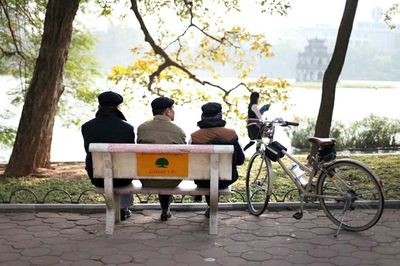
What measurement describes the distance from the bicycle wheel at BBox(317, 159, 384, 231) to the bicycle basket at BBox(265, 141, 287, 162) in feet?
1.80

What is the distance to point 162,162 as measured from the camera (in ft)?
15.1

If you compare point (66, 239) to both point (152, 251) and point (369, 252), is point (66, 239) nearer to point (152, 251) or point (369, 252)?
point (152, 251)

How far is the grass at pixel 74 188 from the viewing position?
5980 millimetres

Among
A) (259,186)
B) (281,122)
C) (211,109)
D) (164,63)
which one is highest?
(164,63)

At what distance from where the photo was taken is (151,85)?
13008 mm

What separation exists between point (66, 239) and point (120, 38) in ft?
92.0

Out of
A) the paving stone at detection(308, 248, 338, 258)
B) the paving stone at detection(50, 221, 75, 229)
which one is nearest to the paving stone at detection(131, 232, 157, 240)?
the paving stone at detection(50, 221, 75, 229)

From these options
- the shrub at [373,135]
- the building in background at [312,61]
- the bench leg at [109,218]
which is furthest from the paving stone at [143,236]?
the building in background at [312,61]

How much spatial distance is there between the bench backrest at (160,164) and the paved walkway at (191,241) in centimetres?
56

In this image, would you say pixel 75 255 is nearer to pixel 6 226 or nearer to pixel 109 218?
pixel 109 218

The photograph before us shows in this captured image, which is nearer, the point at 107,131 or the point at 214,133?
the point at 107,131

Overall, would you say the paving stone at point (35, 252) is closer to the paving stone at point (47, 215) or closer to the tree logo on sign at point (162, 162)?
the paving stone at point (47, 215)

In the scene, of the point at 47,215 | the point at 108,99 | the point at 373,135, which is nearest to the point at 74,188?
the point at 47,215

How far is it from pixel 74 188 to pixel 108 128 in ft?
7.95
